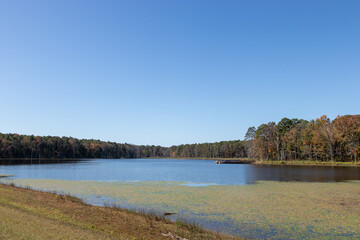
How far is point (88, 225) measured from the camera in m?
12.4

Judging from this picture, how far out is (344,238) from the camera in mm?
13070

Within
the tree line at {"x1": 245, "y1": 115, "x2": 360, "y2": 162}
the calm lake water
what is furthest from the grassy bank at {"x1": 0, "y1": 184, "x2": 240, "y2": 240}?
the tree line at {"x1": 245, "y1": 115, "x2": 360, "y2": 162}

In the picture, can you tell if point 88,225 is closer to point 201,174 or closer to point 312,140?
point 201,174

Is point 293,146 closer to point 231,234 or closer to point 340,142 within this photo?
point 340,142

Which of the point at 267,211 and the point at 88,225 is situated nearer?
the point at 88,225

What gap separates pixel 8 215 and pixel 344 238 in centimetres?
1560

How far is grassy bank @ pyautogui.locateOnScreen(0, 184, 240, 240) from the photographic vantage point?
32.7 feet

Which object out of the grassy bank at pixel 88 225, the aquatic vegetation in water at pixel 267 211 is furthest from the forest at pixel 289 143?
the grassy bank at pixel 88 225

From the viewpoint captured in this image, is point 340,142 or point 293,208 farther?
point 340,142

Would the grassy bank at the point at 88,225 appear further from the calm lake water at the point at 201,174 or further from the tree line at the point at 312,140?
the tree line at the point at 312,140

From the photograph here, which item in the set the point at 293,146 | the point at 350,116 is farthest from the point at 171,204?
the point at 293,146

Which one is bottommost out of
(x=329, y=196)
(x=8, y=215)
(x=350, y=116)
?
(x=329, y=196)

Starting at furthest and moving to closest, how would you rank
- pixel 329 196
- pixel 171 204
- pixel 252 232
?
pixel 329 196, pixel 171 204, pixel 252 232

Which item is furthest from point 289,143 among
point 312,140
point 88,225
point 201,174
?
point 88,225
